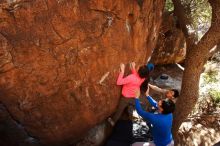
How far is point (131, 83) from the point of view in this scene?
677 centimetres

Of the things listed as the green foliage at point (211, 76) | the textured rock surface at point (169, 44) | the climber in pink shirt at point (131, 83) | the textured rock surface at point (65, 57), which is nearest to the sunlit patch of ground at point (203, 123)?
the green foliage at point (211, 76)

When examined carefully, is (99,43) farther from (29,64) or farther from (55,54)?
(29,64)

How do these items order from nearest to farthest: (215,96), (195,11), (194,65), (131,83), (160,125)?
(160,125)
(131,83)
(194,65)
(195,11)
(215,96)

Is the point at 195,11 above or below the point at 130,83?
above

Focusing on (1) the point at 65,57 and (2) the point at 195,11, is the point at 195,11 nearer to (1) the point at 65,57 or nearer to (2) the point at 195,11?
(2) the point at 195,11

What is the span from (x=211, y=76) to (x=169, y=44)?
2.06 metres

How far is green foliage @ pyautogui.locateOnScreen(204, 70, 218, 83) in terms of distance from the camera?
42.3 ft

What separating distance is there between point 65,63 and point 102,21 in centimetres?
104

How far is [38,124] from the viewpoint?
23.2ft

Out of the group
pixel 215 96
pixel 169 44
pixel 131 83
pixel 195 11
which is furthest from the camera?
pixel 169 44

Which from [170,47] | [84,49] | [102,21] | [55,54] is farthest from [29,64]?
[170,47]

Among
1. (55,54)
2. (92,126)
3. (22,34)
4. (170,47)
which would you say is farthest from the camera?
(170,47)

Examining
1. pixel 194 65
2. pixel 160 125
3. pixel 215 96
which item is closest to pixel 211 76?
pixel 215 96

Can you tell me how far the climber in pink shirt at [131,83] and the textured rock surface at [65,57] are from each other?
16cm
